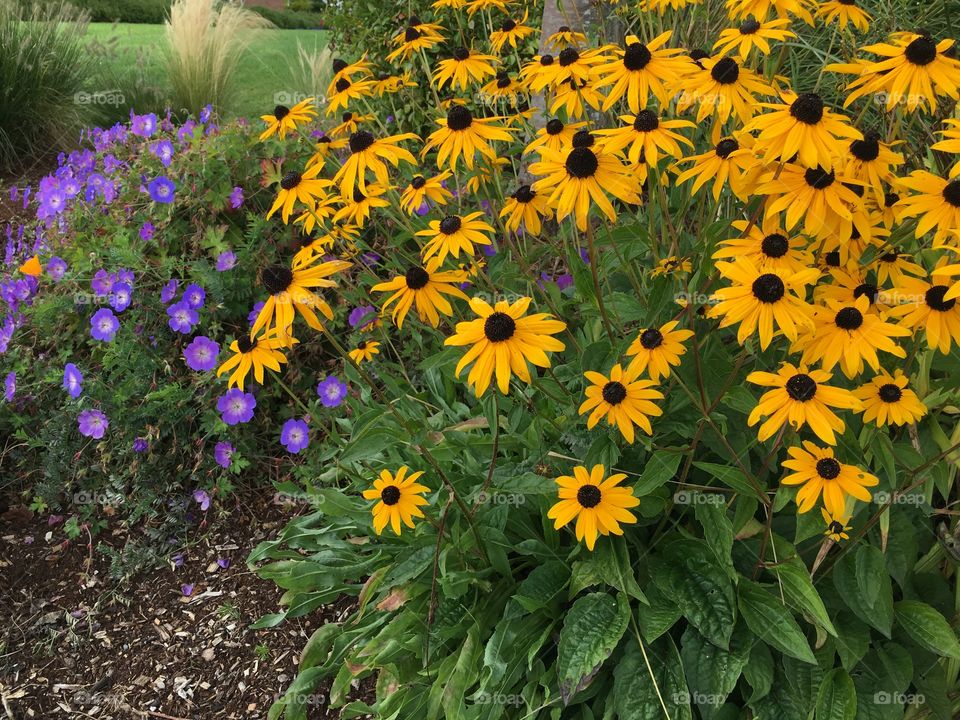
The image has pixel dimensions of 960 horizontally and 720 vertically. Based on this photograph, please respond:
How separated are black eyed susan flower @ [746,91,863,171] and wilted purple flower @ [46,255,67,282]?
10.8 feet

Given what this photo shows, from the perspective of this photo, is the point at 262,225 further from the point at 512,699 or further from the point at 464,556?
the point at 512,699

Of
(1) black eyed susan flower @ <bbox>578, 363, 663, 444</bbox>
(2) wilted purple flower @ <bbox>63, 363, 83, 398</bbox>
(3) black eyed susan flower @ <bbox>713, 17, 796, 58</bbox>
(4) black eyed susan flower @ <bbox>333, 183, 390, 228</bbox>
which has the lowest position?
(2) wilted purple flower @ <bbox>63, 363, 83, 398</bbox>

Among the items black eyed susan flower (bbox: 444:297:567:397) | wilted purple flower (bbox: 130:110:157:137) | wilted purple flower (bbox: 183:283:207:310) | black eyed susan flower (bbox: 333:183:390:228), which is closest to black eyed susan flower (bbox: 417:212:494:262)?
black eyed susan flower (bbox: 333:183:390:228)

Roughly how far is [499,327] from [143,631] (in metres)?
2.31

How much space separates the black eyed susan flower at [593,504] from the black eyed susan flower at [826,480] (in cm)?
38

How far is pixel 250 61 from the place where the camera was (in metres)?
11.5

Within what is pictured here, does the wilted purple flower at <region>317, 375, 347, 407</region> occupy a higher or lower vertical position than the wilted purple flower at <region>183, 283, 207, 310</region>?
lower

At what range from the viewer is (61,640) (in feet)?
9.77

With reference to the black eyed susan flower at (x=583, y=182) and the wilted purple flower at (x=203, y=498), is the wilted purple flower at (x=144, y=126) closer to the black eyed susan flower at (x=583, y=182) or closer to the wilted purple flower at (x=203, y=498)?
the wilted purple flower at (x=203, y=498)

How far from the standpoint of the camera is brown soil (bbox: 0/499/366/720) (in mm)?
2732

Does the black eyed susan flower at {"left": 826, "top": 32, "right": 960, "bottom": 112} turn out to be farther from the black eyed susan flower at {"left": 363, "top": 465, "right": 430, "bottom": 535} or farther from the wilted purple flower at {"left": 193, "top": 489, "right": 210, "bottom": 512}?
the wilted purple flower at {"left": 193, "top": 489, "right": 210, "bottom": 512}

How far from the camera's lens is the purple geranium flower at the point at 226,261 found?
11.2ft

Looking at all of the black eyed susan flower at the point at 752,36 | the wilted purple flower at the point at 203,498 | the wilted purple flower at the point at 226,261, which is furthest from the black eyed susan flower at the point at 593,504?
the wilted purple flower at the point at 226,261

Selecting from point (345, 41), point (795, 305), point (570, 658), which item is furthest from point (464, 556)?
point (345, 41)
